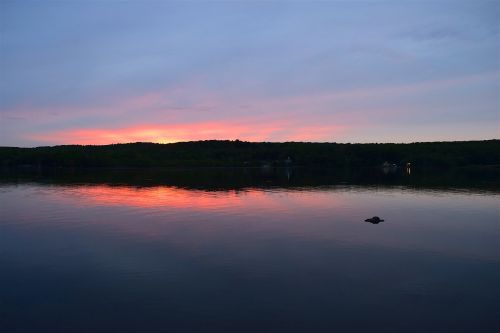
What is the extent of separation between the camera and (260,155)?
484 ft

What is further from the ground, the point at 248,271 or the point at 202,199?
the point at 202,199

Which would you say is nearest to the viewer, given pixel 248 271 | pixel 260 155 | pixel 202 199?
pixel 248 271

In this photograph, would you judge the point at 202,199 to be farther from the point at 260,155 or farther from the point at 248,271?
the point at 260,155

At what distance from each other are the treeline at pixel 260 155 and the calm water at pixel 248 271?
9794cm

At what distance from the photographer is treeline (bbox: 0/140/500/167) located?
410ft

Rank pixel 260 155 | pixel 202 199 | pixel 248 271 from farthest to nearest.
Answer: pixel 260 155
pixel 202 199
pixel 248 271

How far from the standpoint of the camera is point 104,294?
13852 mm

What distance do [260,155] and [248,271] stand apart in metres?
131

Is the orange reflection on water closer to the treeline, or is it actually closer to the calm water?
the calm water

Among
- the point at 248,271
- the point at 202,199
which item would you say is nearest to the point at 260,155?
the point at 202,199

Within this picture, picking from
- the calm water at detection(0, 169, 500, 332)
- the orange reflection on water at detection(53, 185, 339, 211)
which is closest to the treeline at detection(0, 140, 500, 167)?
the orange reflection on water at detection(53, 185, 339, 211)

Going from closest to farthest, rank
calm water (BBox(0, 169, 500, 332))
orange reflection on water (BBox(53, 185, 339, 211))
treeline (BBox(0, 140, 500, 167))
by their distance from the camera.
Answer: calm water (BBox(0, 169, 500, 332)) < orange reflection on water (BBox(53, 185, 339, 211)) < treeline (BBox(0, 140, 500, 167))

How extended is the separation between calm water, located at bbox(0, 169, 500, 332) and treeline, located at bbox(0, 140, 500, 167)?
9794 centimetres

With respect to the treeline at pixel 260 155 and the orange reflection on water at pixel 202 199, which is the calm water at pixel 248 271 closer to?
the orange reflection on water at pixel 202 199
